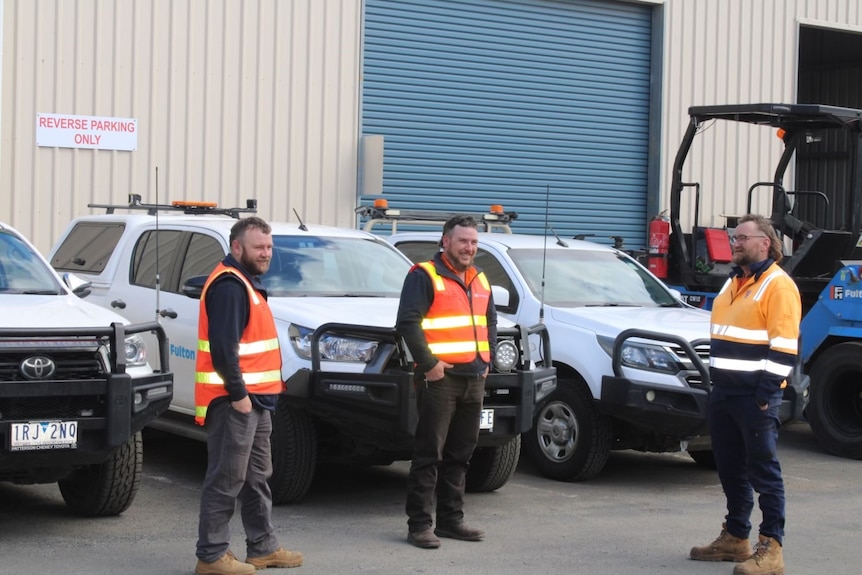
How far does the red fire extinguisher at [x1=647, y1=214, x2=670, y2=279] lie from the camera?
12.1 metres

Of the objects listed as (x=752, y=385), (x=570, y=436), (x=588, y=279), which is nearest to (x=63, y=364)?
(x=752, y=385)

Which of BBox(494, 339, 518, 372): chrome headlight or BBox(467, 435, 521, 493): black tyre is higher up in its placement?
BBox(494, 339, 518, 372): chrome headlight

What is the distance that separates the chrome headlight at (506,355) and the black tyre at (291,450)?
1231mm

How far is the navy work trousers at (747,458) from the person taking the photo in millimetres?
6430

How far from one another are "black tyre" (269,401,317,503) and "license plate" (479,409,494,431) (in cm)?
105

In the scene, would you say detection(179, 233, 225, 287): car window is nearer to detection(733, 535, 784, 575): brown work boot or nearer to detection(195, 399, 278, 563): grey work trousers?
detection(195, 399, 278, 563): grey work trousers

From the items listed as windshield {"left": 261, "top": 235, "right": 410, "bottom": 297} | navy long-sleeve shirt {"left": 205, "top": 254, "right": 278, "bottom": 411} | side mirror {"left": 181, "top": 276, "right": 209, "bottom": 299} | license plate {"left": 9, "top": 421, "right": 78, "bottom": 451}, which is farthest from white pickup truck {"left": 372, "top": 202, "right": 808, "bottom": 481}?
license plate {"left": 9, "top": 421, "right": 78, "bottom": 451}

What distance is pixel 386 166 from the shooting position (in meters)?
16.0

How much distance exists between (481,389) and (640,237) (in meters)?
11.7

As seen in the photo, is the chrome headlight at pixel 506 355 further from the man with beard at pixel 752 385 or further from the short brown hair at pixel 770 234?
the short brown hair at pixel 770 234

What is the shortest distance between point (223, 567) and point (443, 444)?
156 centimetres

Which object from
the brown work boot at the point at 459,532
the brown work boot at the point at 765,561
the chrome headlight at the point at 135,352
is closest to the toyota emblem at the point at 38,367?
the chrome headlight at the point at 135,352

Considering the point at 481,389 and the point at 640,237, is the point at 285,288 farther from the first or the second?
the point at 640,237

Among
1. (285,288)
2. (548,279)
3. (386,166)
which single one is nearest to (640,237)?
(386,166)
